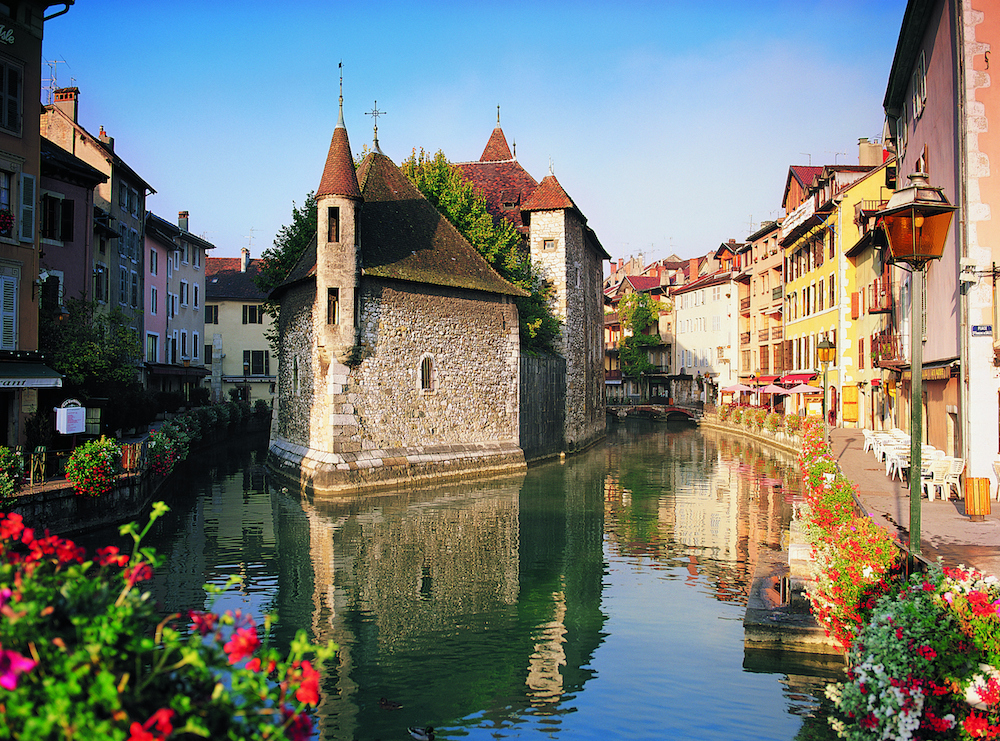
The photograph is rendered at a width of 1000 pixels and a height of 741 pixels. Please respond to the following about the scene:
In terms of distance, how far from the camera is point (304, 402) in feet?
81.2

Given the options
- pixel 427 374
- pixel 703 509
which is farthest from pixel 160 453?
pixel 703 509

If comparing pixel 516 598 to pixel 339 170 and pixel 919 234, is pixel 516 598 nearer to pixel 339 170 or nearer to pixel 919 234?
pixel 919 234

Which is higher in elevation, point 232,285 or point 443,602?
point 232,285

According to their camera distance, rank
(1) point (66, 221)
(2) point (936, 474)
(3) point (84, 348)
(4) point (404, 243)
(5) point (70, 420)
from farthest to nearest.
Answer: (4) point (404, 243) < (1) point (66, 221) < (3) point (84, 348) < (5) point (70, 420) < (2) point (936, 474)

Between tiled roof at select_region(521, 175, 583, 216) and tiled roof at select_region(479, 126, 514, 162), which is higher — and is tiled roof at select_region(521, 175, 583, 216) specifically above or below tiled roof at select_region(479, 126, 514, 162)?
below

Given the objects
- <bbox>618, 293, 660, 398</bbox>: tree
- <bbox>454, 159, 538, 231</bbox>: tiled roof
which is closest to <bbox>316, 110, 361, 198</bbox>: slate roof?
<bbox>454, 159, 538, 231</bbox>: tiled roof

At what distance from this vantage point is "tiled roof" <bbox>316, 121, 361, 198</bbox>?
71.2 feet

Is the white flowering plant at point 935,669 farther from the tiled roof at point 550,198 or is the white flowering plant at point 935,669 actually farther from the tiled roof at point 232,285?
the tiled roof at point 232,285

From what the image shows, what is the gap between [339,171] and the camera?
72.2ft

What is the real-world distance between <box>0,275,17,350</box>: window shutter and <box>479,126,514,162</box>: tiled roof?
103 ft

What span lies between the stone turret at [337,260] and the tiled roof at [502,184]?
16.3m

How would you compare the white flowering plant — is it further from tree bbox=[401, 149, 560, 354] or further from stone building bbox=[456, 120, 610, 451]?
stone building bbox=[456, 120, 610, 451]

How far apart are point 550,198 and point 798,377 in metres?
17.1

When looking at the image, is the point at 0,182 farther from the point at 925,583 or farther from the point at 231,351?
the point at 231,351
